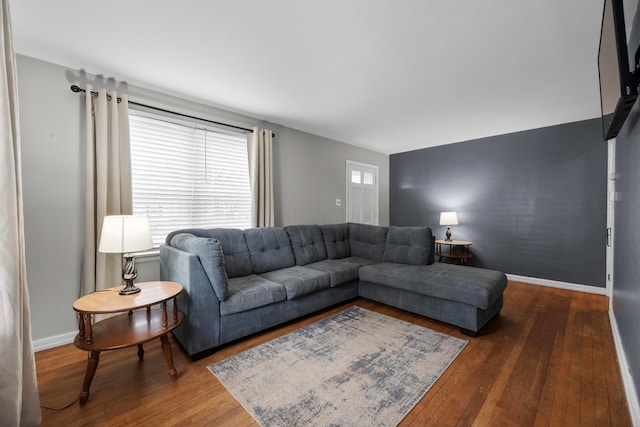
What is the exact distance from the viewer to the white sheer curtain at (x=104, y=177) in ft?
7.89

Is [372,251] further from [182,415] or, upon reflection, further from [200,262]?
[182,415]

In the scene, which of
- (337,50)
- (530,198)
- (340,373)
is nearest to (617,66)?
(337,50)

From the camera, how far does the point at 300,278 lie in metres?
2.79

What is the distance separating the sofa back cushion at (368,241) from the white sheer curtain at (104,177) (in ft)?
9.56

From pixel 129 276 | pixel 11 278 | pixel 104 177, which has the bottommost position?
pixel 129 276

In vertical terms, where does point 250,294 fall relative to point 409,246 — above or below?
below

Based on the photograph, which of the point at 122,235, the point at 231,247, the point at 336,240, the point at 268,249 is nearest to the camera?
the point at 122,235

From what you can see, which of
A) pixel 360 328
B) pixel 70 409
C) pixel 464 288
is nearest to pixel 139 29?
pixel 70 409

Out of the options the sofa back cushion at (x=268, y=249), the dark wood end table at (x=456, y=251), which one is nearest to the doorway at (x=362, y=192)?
the dark wood end table at (x=456, y=251)

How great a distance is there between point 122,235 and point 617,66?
9.95ft

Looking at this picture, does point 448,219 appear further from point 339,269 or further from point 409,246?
point 339,269

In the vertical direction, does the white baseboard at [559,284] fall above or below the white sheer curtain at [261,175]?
below

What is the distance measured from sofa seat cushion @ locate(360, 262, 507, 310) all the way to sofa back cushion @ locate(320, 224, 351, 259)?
0.69 meters

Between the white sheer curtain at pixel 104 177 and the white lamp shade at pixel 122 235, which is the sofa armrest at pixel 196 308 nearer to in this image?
the white lamp shade at pixel 122 235
